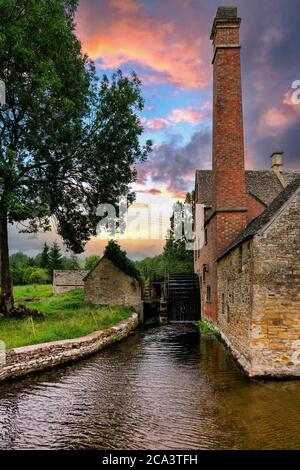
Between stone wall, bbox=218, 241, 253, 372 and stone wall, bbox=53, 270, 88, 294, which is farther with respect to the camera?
stone wall, bbox=53, 270, 88, 294

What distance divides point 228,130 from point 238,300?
8.93 m

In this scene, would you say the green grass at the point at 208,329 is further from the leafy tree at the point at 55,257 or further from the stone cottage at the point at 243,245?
the leafy tree at the point at 55,257

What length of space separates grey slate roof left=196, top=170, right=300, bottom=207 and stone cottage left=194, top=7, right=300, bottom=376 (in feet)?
0.20

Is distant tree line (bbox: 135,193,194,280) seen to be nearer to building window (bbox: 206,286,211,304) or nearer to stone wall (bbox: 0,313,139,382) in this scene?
building window (bbox: 206,286,211,304)

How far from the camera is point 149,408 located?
26.3 feet

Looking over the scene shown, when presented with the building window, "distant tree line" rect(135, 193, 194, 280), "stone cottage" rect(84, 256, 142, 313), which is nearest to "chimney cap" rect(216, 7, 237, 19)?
the building window

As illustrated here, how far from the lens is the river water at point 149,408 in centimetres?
636

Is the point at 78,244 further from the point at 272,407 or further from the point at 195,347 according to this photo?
the point at 272,407

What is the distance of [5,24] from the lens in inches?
563

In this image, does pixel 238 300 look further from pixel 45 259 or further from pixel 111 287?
pixel 45 259

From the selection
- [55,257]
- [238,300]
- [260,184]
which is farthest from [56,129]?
[55,257]

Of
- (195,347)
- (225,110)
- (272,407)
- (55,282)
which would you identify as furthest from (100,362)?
(55,282)

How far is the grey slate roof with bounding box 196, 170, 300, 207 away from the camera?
22.9 m

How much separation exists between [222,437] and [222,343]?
9.46m
